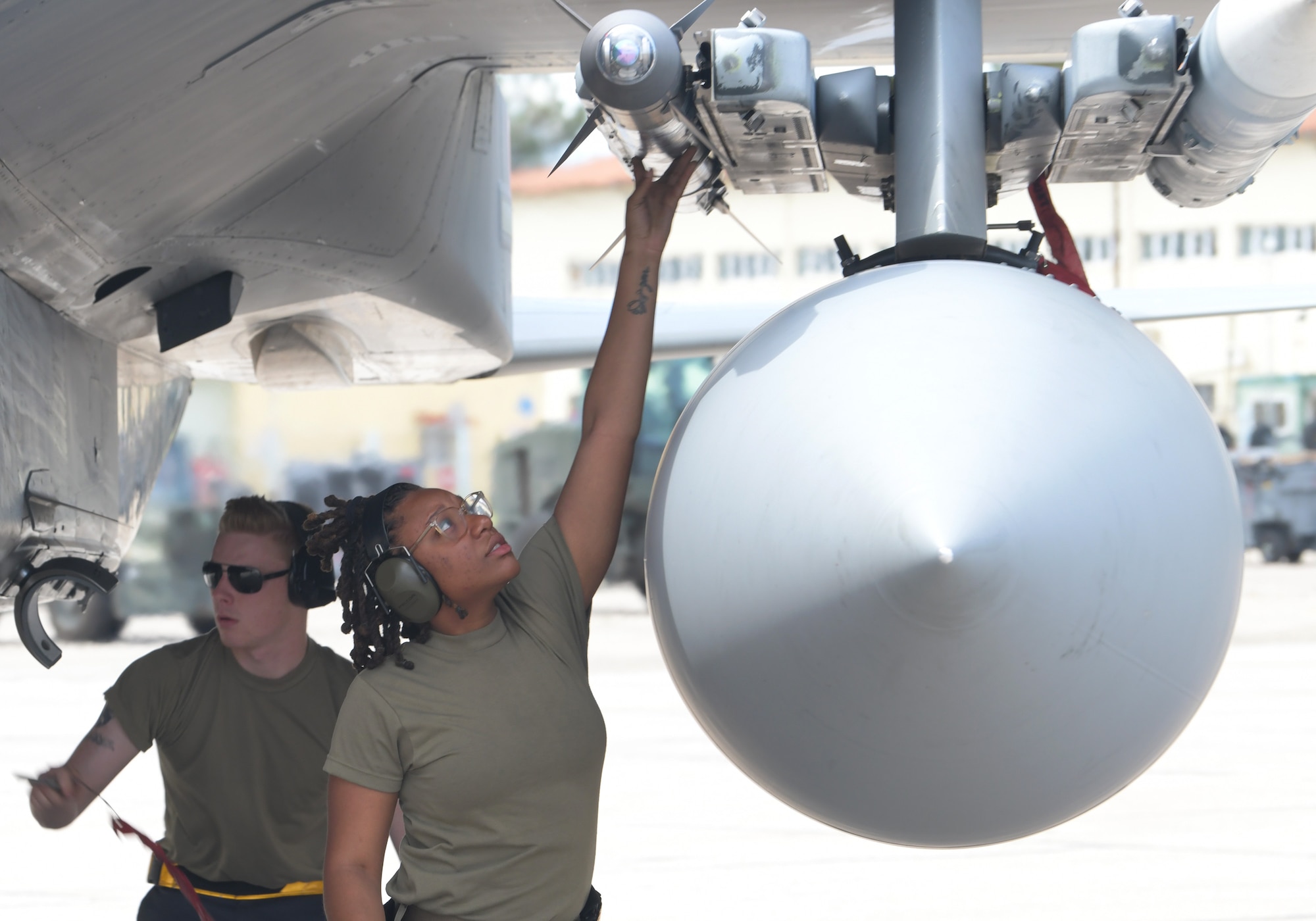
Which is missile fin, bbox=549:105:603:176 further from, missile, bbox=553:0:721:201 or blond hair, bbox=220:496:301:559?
blond hair, bbox=220:496:301:559

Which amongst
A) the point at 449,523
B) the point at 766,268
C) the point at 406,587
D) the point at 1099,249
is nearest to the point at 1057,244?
the point at 449,523

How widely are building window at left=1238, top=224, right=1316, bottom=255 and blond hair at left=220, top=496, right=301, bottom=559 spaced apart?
26.7 meters

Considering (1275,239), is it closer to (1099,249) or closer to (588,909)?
(1099,249)

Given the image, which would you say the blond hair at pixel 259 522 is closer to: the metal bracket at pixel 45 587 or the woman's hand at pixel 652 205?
the metal bracket at pixel 45 587

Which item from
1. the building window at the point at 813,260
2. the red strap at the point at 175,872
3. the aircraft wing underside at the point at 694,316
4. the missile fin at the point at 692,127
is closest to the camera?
the missile fin at the point at 692,127

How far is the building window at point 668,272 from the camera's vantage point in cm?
2442

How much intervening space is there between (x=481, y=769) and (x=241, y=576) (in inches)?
41.0

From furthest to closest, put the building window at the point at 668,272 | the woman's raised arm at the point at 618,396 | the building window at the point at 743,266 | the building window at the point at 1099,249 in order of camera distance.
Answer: the building window at the point at 1099,249 → the building window at the point at 743,266 → the building window at the point at 668,272 → the woman's raised arm at the point at 618,396

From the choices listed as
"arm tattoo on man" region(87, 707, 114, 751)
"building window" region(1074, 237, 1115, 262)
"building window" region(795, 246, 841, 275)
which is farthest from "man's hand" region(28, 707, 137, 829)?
"building window" region(1074, 237, 1115, 262)

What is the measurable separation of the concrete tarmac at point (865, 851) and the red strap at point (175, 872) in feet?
8.67

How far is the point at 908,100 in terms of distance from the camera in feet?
7.78

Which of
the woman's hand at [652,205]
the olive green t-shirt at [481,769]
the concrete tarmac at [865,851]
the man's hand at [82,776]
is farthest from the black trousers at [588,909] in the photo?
the concrete tarmac at [865,851]

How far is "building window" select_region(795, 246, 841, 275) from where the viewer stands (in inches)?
942

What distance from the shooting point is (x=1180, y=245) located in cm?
2672
